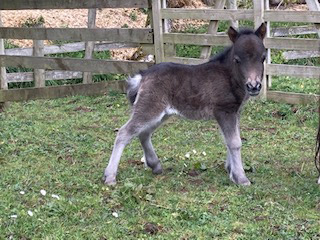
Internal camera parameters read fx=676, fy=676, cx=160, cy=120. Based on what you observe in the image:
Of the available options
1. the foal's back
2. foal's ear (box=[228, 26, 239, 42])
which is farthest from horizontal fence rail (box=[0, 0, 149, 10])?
foal's ear (box=[228, 26, 239, 42])

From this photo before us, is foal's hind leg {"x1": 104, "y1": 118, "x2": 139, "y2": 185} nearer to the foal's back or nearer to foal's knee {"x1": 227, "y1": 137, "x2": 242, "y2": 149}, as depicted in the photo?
the foal's back

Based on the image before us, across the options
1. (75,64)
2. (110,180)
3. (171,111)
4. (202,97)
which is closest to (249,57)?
(202,97)

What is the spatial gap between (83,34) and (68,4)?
635 millimetres

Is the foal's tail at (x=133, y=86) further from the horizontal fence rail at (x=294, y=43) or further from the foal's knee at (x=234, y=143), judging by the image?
the horizontal fence rail at (x=294, y=43)

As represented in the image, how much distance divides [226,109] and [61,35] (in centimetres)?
605

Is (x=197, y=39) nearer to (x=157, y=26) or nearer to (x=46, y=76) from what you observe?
(x=157, y=26)

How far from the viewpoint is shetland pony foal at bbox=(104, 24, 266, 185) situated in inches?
253

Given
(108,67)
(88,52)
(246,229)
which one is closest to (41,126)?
(108,67)

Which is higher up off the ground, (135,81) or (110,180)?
(135,81)

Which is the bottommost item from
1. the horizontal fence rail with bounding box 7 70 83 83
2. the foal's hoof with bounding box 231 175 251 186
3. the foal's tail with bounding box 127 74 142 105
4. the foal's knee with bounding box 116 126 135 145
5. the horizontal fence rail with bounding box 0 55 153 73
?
the horizontal fence rail with bounding box 7 70 83 83

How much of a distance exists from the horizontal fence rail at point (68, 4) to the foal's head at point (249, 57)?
4875 millimetres

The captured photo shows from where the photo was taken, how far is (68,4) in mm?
11820

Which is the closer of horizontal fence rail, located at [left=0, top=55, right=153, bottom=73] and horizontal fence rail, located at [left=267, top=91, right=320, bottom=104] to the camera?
horizontal fence rail, located at [left=267, top=91, right=320, bottom=104]

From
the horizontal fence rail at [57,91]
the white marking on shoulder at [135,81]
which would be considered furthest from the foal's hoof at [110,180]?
the horizontal fence rail at [57,91]
